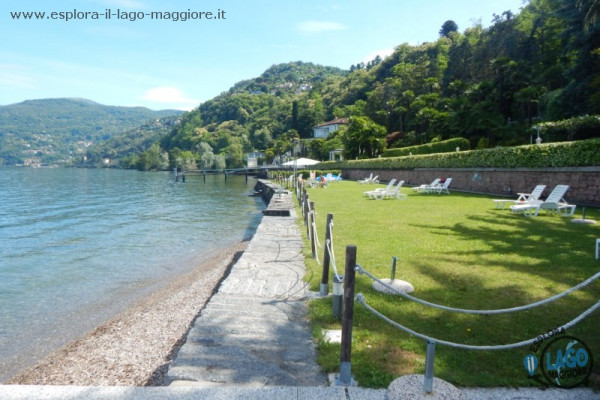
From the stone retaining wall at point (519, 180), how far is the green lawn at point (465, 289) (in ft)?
8.89

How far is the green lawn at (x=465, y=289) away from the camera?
340 cm

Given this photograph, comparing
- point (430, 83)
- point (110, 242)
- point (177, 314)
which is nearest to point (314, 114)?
point (430, 83)

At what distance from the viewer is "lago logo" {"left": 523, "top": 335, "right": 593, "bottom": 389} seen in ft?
9.81

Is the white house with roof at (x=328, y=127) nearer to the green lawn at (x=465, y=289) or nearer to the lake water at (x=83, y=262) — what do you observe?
the lake water at (x=83, y=262)

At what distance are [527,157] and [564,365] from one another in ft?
48.9

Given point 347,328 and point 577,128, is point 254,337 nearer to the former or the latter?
point 347,328

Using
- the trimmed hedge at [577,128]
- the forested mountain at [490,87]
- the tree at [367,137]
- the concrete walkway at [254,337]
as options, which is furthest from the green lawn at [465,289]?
the tree at [367,137]

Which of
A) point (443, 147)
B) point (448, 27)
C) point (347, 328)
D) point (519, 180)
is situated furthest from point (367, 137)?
point (448, 27)

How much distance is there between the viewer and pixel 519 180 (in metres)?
16.3

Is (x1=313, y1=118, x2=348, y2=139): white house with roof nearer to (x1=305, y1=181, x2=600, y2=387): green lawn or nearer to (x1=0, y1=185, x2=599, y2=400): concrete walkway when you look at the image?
(x1=305, y1=181, x2=600, y2=387): green lawn

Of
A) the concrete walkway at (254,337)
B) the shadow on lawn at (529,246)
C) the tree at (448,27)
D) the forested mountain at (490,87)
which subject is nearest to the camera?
the concrete walkway at (254,337)

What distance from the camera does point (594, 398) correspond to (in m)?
2.76

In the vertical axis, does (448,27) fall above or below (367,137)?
above

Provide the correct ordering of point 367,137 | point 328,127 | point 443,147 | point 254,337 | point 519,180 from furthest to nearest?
point 328,127 → point 367,137 → point 443,147 → point 519,180 → point 254,337
